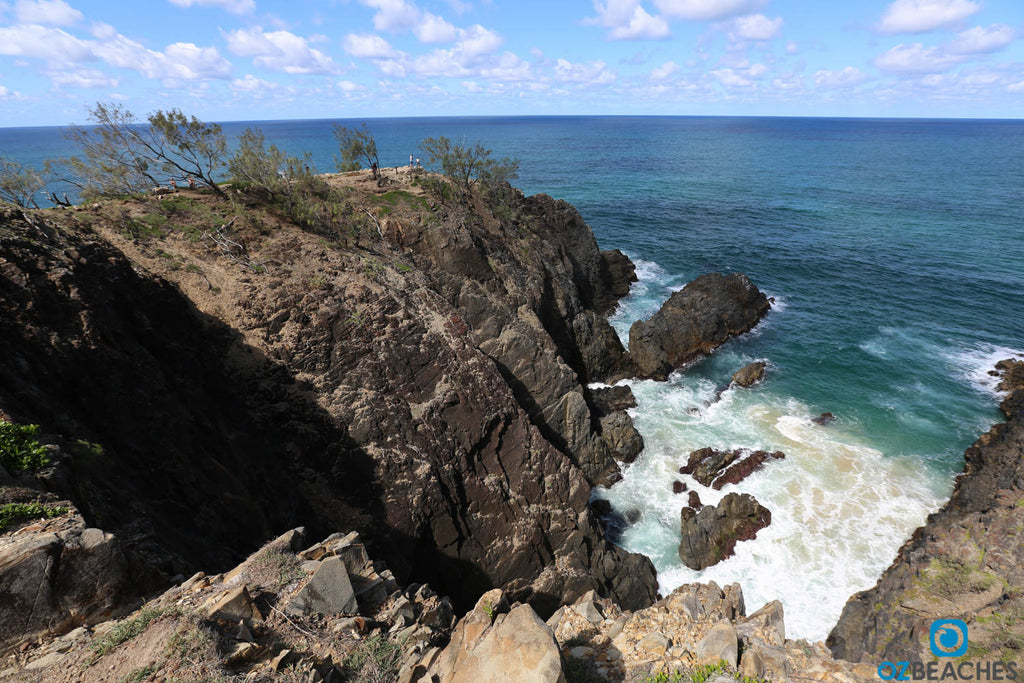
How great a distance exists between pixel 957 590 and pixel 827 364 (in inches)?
1143

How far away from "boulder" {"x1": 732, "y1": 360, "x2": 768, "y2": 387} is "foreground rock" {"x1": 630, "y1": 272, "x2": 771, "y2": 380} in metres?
4.52

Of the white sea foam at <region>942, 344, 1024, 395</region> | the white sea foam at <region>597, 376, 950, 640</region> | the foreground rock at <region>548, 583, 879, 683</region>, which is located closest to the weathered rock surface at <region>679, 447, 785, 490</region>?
the white sea foam at <region>597, 376, 950, 640</region>

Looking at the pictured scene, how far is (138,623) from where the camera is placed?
9.87 metres

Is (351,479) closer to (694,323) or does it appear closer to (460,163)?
(460,163)

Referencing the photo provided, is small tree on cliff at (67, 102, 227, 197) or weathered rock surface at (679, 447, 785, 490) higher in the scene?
small tree on cliff at (67, 102, 227, 197)

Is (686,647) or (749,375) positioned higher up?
(686,647)

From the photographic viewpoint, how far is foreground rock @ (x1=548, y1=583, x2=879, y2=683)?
13406 millimetres

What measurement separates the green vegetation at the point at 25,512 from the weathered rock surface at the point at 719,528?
102 feet

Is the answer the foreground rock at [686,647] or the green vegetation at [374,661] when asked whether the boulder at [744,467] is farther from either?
the green vegetation at [374,661]

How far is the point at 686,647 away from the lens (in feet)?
49.0

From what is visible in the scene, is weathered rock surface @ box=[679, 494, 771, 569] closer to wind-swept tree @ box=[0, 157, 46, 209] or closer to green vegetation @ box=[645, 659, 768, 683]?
green vegetation @ box=[645, 659, 768, 683]

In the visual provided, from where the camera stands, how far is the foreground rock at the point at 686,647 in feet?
44.0

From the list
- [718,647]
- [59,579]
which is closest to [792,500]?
[718,647]

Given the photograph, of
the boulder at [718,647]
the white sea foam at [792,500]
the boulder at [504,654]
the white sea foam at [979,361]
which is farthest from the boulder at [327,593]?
the white sea foam at [979,361]
